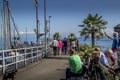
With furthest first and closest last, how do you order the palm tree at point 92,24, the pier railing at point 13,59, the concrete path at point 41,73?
1. the palm tree at point 92,24
2. the pier railing at point 13,59
3. the concrete path at point 41,73

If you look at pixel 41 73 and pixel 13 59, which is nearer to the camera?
pixel 41 73

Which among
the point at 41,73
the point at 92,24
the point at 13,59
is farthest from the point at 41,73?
the point at 92,24

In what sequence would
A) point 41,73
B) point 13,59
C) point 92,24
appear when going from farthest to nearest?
1. point 92,24
2. point 13,59
3. point 41,73

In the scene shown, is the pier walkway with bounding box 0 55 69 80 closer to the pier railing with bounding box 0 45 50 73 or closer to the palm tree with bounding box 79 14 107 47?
the pier railing with bounding box 0 45 50 73

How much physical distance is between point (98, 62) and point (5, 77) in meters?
4.12

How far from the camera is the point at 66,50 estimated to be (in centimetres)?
4297

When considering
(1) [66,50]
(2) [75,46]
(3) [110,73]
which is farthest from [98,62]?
(1) [66,50]

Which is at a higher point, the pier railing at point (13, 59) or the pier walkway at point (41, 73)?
the pier railing at point (13, 59)

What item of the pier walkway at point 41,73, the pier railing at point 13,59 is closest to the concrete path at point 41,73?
the pier walkway at point 41,73

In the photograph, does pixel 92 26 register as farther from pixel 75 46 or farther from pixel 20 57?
pixel 20 57

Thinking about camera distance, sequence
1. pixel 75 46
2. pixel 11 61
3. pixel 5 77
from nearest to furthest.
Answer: pixel 5 77
pixel 11 61
pixel 75 46

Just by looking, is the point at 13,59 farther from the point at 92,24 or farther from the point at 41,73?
the point at 92,24

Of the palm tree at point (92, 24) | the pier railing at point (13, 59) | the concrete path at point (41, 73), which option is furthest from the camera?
the palm tree at point (92, 24)

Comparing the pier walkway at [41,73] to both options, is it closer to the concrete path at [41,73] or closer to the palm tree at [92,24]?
the concrete path at [41,73]
